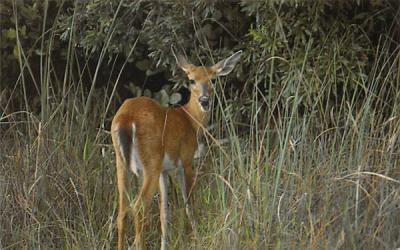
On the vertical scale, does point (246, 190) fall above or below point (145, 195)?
above

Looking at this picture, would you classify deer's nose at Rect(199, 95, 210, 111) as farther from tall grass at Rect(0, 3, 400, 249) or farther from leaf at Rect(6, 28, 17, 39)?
leaf at Rect(6, 28, 17, 39)

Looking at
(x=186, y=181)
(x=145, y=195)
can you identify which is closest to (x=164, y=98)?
(x=186, y=181)

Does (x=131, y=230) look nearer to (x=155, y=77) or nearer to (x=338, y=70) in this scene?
(x=338, y=70)

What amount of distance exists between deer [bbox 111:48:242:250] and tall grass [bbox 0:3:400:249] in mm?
91

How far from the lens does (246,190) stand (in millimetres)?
Result: 4543

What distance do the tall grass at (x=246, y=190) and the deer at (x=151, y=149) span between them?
91 mm

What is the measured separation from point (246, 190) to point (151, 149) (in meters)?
1.13

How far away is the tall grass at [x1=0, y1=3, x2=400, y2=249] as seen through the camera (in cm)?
445

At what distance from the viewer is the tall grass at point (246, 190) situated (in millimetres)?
4453

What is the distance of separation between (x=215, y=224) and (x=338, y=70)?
228 centimetres

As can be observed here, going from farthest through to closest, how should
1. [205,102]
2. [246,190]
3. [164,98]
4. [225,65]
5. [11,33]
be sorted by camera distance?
1. [11,33]
2. [164,98]
3. [225,65]
4. [205,102]
5. [246,190]

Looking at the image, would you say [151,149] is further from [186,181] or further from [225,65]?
[225,65]

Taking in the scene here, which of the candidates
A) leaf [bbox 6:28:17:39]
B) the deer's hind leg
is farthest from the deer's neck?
leaf [bbox 6:28:17:39]

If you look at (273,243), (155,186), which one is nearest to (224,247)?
(273,243)
